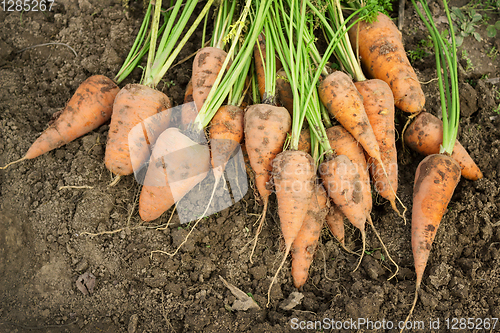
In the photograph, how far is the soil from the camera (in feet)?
6.39

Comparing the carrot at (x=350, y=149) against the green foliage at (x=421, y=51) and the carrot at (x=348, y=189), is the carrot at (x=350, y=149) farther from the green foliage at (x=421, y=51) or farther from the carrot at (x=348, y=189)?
the green foliage at (x=421, y=51)

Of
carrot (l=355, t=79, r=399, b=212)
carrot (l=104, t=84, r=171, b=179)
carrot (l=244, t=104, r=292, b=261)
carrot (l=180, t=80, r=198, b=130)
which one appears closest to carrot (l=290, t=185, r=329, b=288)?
carrot (l=244, t=104, r=292, b=261)

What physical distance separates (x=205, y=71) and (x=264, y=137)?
655 mm

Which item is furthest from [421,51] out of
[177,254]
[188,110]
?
[177,254]

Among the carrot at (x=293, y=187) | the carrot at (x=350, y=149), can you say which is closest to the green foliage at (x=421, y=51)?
the carrot at (x=350, y=149)

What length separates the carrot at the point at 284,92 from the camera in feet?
8.14

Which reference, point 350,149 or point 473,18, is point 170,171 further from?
point 473,18

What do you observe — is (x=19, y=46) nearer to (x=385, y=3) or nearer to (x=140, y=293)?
(x=140, y=293)

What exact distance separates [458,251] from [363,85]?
1260mm

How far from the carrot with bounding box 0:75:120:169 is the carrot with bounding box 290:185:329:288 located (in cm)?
162

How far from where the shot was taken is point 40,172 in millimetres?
2359

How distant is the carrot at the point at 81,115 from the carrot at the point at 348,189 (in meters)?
1.66

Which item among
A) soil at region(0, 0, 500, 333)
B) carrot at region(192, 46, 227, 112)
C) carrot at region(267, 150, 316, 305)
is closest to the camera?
soil at region(0, 0, 500, 333)

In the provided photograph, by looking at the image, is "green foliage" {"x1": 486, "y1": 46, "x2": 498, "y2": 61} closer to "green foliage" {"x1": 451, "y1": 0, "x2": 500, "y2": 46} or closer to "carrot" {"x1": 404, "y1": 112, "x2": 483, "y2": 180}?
"green foliage" {"x1": 451, "y1": 0, "x2": 500, "y2": 46}
